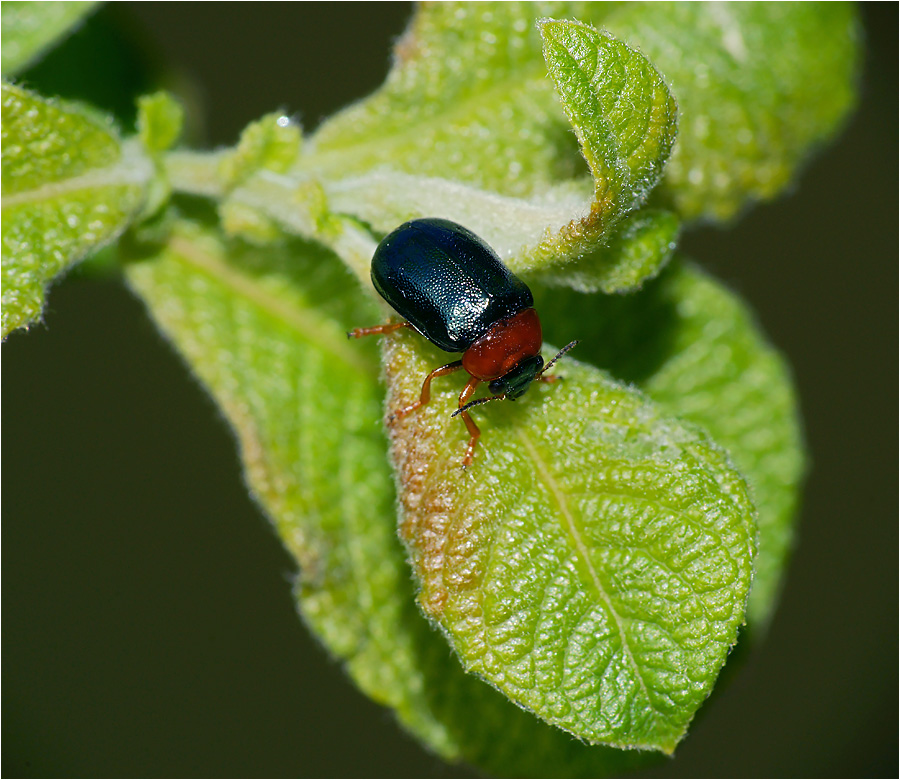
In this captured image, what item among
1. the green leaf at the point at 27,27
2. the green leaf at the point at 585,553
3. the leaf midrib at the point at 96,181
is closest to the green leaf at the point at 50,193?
the leaf midrib at the point at 96,181

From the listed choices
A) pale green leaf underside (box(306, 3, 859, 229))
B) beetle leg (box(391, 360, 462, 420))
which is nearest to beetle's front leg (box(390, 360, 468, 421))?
beetle leg (box(391, 360, 462, 420))

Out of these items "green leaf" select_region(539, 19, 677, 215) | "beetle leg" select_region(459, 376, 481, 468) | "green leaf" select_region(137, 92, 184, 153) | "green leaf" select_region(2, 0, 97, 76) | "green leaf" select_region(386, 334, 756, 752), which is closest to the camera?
"green leaf" select_region(539, 19, 677, 215)

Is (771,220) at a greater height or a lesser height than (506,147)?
lesser

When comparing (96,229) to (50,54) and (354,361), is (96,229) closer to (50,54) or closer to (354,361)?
(354,361)

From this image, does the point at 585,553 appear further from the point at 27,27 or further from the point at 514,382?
the point at 27,27

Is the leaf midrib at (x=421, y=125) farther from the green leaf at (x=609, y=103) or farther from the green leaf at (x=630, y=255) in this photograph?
the green leaf at (x=609, y=103)

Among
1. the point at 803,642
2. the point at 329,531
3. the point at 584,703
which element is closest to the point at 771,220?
the point at 803,642

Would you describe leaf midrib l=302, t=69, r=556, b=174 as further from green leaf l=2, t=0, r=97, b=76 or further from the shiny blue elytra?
green leaf l=2, t=0, r=97, b=76
